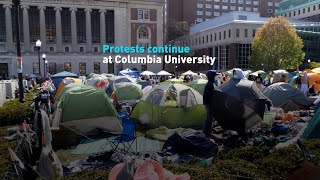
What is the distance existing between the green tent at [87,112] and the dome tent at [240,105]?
12.7 feet

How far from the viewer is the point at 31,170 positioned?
20.1ft

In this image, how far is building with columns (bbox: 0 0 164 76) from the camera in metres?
62.4

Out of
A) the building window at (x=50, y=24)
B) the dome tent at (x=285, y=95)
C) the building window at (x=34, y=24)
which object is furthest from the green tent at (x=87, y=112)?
the building window at (x=34, y=24)

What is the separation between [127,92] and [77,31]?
53.3m

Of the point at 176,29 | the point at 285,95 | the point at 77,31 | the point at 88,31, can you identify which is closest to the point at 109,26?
the point at 88,31

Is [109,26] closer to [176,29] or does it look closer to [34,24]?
[34,24]

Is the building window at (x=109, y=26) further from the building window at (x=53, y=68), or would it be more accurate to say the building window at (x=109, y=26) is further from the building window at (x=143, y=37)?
the building window at (x=53, y=68)

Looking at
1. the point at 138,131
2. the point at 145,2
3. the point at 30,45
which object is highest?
the point at 145,2

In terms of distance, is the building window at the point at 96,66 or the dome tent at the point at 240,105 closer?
the dome tent at the point at 240,105

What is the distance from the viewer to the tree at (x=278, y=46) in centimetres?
4619

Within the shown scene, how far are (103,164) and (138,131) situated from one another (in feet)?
13.8

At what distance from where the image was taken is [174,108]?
11.6 m

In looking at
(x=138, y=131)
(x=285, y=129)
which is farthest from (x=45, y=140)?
(x=285, y=129)

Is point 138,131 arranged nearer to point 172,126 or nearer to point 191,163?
point 172,126
